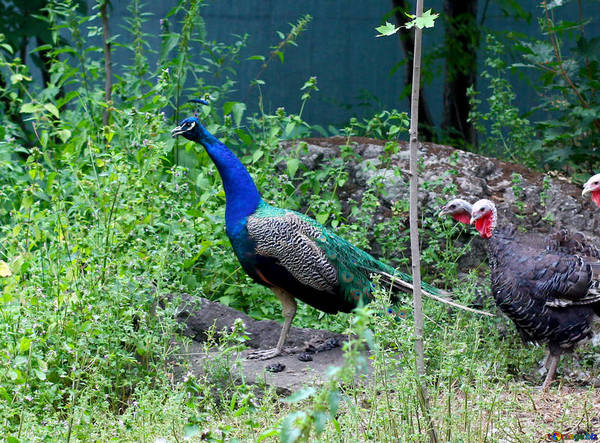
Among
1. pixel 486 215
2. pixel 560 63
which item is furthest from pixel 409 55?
pixel 486 215

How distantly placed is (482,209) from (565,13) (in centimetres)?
692

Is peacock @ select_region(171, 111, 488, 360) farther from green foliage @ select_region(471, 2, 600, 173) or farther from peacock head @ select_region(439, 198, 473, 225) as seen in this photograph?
green foliage @ select_region(471, 2, 600, 173)

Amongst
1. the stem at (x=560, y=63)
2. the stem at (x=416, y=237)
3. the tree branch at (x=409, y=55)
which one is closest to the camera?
the stem at (x=416, y=237)

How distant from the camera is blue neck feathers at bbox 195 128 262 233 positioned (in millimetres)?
4336

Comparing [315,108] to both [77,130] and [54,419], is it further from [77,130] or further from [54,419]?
[54,419]

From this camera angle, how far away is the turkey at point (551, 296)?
419 centimetres

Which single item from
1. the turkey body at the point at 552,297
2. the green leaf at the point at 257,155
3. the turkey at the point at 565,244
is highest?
the green leaf at the point at 257,155

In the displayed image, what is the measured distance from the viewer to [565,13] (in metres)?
10.5

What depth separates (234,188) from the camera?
4379 millimetres

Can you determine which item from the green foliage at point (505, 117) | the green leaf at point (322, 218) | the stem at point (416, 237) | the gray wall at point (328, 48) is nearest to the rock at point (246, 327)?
the green leaf at point (322, 218)

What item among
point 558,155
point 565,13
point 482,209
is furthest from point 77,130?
point 565,13

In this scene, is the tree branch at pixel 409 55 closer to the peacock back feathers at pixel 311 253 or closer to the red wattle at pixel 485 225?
the red wattle at pixel 485 225

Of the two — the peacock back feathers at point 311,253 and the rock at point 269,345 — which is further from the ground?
the peacock back feathers at point 311,253

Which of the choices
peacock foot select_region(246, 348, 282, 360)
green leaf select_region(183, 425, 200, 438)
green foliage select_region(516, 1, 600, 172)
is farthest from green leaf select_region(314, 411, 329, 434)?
green foliage select_region(516, 1, 600, 172)
